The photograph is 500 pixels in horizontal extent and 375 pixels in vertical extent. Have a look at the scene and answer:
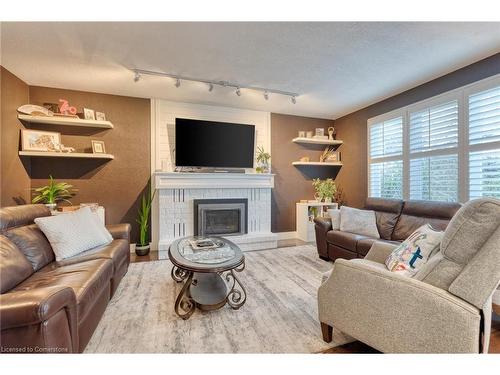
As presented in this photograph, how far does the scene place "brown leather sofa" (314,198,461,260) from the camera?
2703 millimetres

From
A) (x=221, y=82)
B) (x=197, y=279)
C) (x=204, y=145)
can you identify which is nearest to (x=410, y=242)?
(x=197, y=279)

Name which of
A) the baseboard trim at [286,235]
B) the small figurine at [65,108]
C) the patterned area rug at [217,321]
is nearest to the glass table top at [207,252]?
the patterned area rug at [217,321]

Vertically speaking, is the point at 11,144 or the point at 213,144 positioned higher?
the point at 213,144

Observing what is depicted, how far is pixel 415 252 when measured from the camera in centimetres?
161

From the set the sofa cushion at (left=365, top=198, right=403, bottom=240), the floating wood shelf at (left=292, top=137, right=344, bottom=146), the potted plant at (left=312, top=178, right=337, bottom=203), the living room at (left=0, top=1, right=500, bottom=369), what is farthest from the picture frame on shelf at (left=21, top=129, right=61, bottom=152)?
the sofa cushion at (left=365, top=198, right=403, bottom=240)

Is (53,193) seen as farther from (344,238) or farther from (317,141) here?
(317,141)

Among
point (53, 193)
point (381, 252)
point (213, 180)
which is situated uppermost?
point (213, 180)

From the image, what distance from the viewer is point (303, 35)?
2.18 meters

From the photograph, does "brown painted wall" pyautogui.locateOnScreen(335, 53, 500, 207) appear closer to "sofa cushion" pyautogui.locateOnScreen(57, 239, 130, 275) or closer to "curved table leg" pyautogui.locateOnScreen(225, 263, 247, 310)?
"curved table leg" pyautogui.locateOnScreen(225, 263, 247, 310)

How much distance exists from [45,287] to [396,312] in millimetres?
1929

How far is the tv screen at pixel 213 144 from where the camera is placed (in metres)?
3.89

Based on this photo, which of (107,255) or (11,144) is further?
(11,144)

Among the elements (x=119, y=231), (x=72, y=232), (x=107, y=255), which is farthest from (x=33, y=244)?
(x=119, y=231)

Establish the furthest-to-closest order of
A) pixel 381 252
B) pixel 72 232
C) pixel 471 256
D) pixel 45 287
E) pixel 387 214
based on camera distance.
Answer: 1. pixel 387 214
2. pixel 72 232
3. pixel 381 252
4. pixel 45 287
5. pixel 471 256
